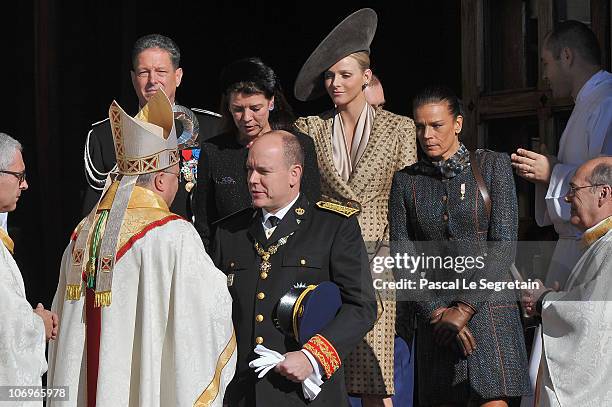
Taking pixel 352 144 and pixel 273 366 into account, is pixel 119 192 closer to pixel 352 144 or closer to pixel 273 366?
pixel 273 366

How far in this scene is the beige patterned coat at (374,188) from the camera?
6.12 metres

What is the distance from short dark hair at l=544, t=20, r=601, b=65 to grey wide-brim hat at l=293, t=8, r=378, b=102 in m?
0.87

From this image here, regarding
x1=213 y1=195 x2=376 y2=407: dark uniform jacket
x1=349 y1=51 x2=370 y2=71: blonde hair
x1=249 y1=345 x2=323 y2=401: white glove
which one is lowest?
x1=249 y1=345 x2=323 y2=401: white glove

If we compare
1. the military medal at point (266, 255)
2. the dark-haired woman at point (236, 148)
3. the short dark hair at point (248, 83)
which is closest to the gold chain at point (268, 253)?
the military medal at point (266, 255)

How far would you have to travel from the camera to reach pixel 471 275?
570 centimetres

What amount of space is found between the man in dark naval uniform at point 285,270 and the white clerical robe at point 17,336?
749mm

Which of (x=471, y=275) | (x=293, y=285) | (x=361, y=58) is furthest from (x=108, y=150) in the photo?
(x=471, y=275)

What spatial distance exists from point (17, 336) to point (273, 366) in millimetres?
994

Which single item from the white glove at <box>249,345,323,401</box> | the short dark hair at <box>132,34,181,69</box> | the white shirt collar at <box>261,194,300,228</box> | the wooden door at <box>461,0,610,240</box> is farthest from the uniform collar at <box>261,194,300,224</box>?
the wooden door at <box>461,0,610,240</box>

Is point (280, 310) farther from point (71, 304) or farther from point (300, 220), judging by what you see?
point (71, 304)

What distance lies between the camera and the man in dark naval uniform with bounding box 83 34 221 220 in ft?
21.5

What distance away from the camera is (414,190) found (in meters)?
5.94

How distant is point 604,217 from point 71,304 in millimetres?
2108

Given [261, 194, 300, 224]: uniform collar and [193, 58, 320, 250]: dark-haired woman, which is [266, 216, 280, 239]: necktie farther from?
[193, 58, 320, 250]: dark-haired woman
